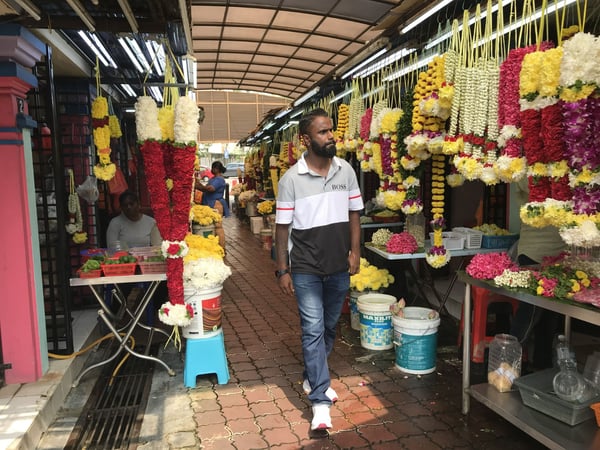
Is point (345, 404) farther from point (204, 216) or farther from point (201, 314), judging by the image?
point (204, 216)

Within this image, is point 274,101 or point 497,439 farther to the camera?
point 274,101

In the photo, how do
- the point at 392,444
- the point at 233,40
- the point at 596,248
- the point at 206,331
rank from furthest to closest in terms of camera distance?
the point at 233,40, the point at 206,331, the point at 392,444, the point at 596,248

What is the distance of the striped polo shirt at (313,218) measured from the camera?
3508 mm

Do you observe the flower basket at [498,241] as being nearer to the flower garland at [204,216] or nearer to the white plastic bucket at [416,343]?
the white plastic bucket at [416,343]

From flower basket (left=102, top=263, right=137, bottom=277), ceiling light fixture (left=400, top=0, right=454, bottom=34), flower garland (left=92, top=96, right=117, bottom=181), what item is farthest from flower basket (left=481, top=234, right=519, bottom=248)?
flower garland (left=92, top=96, right=117, bottom=181)

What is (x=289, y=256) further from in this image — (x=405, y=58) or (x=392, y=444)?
(x=405, y=58)

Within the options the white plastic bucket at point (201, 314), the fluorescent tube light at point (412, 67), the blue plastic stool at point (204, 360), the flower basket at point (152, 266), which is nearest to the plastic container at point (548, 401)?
the blue plastic stool at point (204, 360)

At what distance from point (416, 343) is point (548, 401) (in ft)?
4.37

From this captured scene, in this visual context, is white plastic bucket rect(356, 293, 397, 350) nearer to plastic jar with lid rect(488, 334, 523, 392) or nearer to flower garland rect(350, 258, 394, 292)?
flower garland rect(350, 258, 394, 292)

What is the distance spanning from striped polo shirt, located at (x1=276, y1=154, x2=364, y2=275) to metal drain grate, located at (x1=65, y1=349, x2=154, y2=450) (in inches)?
68.6

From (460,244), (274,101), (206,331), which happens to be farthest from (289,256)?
(274,101)

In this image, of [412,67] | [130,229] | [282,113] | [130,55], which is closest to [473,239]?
[412,67]

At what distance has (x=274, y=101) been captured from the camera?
34.1 m

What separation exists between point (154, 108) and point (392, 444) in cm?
314
